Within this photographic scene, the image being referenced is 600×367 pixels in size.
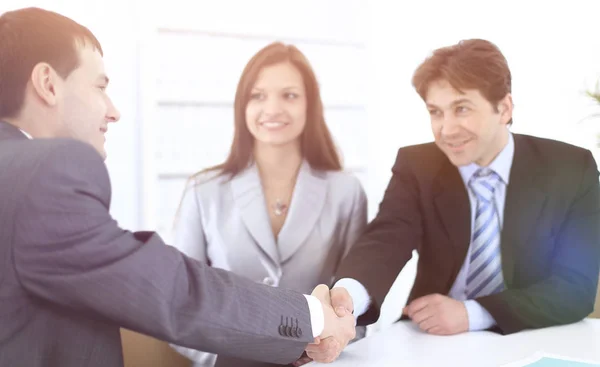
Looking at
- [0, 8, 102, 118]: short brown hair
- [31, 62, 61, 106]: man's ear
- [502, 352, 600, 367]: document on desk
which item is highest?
[0, 8, 102, 118]: short brown hair

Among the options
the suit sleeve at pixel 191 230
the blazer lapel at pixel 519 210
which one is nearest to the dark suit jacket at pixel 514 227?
the blazer lapel at pixel 519 210

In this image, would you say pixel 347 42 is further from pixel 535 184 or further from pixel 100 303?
pixel 100 303

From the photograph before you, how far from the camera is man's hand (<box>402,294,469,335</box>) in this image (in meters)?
1.56

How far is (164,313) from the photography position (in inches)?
41.7

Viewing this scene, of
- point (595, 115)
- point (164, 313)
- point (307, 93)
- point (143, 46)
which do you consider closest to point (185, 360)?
point (164, 313)

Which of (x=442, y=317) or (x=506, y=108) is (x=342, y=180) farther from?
(x=442, y=317)

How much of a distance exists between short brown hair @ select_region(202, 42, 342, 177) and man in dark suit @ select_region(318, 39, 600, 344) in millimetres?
268

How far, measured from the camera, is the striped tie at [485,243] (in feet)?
6.21

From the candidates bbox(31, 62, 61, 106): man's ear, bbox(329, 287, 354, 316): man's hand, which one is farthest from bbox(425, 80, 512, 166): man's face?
bbox(31, 62, 61, 106): man's ear

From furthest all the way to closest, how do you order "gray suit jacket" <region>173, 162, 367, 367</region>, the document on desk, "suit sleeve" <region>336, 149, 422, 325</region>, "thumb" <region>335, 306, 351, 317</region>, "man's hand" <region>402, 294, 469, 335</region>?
1. "gray suit jacket" <region>173, 162, 367, 367</region>
2. "suit sleeve" <region>336, 149, 422, 325</region>
3. "man's hand" <region>402, 294, 469, 335</region>
4. "thumb" <region>335, 306, 351, 317</region>
5. the document on desk

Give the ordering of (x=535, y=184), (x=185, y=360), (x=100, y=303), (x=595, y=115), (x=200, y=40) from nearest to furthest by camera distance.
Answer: (x=100, y=303), (x=185, y=360), (x=535, y=184), (x=595, y=115), (x=200, y=40)

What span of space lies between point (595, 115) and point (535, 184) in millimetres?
564

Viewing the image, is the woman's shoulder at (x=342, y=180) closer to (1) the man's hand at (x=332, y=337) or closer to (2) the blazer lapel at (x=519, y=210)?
(2) the blazer lapel at (x=519, y=210)

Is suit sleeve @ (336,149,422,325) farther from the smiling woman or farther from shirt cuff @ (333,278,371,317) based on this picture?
the smiling woman
